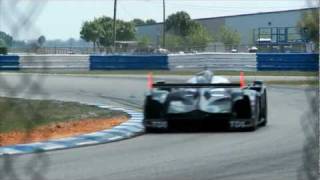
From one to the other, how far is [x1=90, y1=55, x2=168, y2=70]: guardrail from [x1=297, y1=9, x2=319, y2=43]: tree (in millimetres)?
→ 31314

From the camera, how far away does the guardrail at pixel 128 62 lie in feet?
113

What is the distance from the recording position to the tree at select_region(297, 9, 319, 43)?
2.85 m

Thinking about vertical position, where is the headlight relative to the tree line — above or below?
below

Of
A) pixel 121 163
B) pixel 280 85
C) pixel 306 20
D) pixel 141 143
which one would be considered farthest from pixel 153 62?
pixel 306 20

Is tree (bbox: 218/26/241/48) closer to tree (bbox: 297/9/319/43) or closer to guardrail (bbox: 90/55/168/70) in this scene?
guardrail (bbox: 90/55/168/70)

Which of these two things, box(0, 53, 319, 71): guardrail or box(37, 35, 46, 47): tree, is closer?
box(37, 35, 46, 47): tree

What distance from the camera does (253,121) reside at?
11867 millimetres

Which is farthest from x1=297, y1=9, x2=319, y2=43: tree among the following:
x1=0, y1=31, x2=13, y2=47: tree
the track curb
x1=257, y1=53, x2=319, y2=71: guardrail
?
x1=257, y1=53, x2=319, y2=71: guardrail

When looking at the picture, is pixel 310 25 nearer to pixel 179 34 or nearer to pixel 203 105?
pixel 203 105

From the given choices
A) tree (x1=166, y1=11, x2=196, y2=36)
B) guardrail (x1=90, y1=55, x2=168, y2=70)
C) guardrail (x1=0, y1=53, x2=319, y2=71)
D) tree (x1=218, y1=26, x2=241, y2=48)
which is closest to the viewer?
guardrail (x1=0, y1=53, x2=319, y2=71)

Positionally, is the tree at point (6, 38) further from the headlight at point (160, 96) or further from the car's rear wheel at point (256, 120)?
the car's rear wheel at point (256, 120)

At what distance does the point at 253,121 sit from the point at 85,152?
3485 millimetres

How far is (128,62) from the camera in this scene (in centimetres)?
3488

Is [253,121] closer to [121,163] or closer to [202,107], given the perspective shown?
[202,107]
